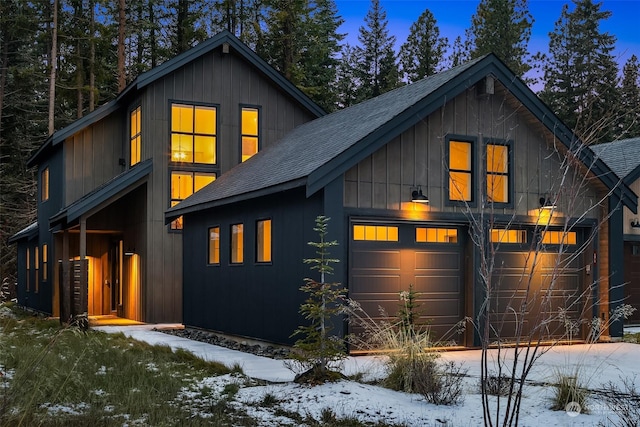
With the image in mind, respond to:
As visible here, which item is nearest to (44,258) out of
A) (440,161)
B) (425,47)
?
(440,161)

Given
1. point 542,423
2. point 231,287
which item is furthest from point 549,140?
point 542,423

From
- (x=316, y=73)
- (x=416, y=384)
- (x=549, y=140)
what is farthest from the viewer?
(x=316, y=73)

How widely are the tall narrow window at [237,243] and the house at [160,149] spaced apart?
4.45 meters

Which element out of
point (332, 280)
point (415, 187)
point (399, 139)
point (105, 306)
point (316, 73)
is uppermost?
point (316, 73)

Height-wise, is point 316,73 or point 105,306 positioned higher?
point 316,73

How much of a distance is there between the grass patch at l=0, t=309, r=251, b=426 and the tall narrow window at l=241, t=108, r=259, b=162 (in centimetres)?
1026

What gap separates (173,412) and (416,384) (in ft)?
9.34

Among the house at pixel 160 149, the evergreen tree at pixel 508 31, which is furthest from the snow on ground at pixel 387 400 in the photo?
the evergreen tree at pixel 508 31

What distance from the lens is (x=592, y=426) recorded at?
7.21 m

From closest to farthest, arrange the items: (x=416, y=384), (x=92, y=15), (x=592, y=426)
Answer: (x=592, y=426) < (x=416, y=384) < (x=92, y=15)

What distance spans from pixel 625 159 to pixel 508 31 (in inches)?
894

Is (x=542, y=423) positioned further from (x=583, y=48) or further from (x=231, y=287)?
(x=583, y=48)

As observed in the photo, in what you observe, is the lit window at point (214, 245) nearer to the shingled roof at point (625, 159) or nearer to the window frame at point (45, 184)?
the shingled roof at point (625, 159)

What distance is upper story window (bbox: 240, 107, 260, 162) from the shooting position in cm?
2128
